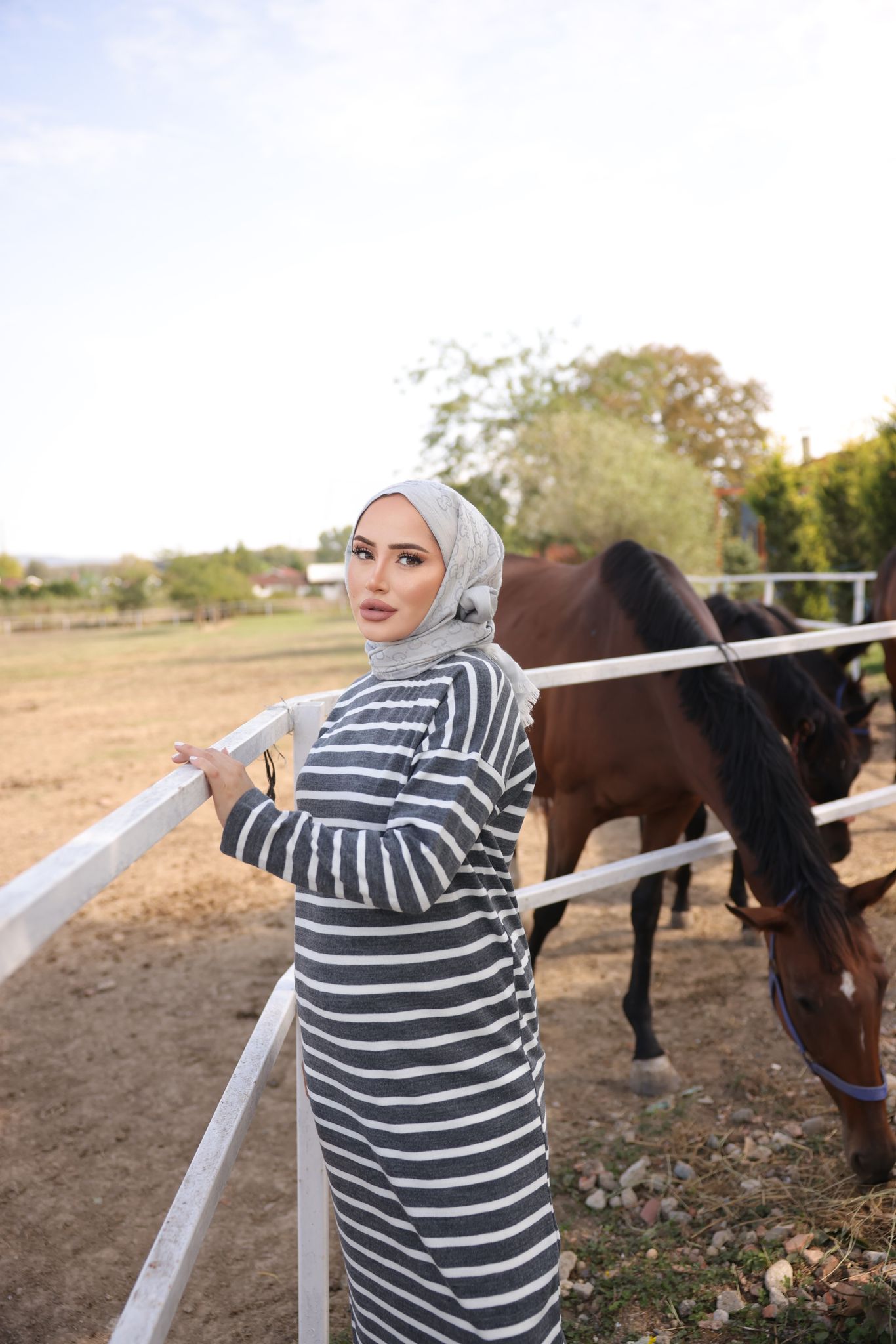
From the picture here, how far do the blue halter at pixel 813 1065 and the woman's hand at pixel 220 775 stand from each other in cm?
155

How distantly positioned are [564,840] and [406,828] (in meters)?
2.31

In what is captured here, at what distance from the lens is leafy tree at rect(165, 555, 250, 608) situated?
54.9 metres

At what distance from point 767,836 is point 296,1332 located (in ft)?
5.43

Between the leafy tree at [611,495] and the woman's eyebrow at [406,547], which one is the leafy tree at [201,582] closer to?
the leafy tree at [611,495]

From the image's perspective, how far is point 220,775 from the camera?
1.19 m

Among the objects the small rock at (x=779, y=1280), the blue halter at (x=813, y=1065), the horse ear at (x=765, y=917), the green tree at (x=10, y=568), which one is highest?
the green tree at (x=10, y=568)

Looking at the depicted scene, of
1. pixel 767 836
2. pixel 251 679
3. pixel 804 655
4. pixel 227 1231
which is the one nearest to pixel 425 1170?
pixel 767 836

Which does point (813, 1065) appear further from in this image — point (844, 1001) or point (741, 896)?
point (741, 896)

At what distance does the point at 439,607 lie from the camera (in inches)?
52.6

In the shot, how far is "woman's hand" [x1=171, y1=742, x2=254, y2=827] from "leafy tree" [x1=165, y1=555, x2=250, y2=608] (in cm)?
5458

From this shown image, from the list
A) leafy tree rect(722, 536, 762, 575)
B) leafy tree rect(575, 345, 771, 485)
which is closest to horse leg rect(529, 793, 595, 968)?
leafy tree rect(722, 536, 762, 575)

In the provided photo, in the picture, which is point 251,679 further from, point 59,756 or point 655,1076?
point 655,1076

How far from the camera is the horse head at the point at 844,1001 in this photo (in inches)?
83.0

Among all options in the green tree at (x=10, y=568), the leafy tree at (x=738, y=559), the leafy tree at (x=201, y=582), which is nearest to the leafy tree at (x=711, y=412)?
the leafy tree at (x=738, y=559)
